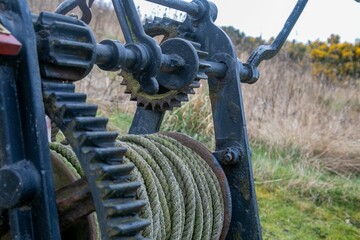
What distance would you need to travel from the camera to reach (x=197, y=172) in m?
1.62

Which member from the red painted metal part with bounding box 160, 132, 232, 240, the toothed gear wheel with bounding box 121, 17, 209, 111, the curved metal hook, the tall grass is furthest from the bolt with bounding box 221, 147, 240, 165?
the tall grass

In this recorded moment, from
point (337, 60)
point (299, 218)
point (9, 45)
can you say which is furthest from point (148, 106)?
point (337, 60)

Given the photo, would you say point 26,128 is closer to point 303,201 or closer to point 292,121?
point 303,201

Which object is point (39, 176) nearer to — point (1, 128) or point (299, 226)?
point (1, 128)

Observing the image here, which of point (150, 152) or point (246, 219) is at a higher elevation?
point (150, 152)

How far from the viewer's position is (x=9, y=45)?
3.06 feet

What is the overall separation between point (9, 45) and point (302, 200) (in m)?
3.15

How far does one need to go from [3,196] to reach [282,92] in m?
5.43

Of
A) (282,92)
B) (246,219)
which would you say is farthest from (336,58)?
(246,219)

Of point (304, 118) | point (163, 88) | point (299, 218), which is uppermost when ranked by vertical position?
point (163, 88)

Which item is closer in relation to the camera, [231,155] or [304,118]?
[231,155]

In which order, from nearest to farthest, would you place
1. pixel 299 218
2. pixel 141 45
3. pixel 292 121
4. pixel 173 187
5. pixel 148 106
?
pixel 141 45
pixel 173 187
pixel 148 106
pixel 299 218
pixel 292 121

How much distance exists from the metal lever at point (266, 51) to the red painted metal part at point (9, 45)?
38.8 inches

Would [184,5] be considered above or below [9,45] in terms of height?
above
